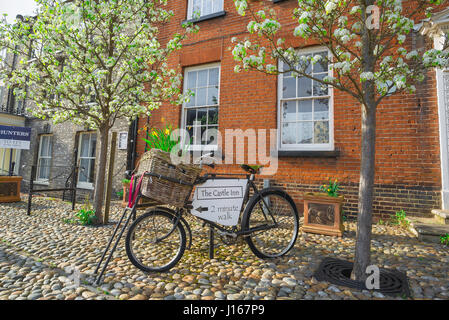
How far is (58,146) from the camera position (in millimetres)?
9430

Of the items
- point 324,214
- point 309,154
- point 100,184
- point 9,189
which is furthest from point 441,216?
point 9,189

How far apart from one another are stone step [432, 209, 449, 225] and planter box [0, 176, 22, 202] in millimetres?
9880

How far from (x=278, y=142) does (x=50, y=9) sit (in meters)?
4.77

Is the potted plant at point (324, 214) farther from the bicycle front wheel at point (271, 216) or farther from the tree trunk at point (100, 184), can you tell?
the tree trunk at point (100, 184)

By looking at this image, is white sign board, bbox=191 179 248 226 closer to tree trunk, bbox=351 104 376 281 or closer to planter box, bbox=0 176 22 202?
tree trunk, bbox=351 104 376 281

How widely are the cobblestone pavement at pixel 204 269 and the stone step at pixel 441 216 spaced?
0.56 meters

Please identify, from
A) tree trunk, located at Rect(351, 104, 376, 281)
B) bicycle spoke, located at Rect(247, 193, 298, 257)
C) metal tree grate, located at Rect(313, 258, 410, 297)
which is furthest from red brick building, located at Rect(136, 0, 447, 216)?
tree trunk, located at Rect(351, 104, 376, 281)

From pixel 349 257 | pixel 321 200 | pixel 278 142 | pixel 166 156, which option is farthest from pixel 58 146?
pixel 349 257

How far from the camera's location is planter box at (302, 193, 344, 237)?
3.90 metres

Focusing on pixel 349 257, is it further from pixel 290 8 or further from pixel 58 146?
pixel 58 146

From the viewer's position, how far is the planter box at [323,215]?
3.90 m

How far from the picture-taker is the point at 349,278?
2.37 m
